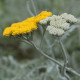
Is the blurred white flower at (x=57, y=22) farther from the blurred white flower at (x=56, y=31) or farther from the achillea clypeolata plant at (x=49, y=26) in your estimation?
the blurred white flower at (x=56, y=31)

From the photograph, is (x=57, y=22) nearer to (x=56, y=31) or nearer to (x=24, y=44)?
(x=56, y=31)

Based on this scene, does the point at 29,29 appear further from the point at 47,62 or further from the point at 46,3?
the point at 46,3

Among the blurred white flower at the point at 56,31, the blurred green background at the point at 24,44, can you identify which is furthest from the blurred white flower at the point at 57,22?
the blurred green background at the point at 24,44

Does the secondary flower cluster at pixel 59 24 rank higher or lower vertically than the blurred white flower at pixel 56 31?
higher

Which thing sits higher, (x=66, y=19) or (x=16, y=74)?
(x=16, y=74)

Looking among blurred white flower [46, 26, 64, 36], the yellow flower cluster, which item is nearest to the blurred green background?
the yellow flower cluster

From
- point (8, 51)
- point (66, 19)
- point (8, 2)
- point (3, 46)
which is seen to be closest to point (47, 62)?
point (66, 19)

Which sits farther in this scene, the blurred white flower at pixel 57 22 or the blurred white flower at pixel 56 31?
the blurred white flower at pixel 57 22

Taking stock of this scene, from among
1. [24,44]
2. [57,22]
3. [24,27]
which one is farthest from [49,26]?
[24,44]
